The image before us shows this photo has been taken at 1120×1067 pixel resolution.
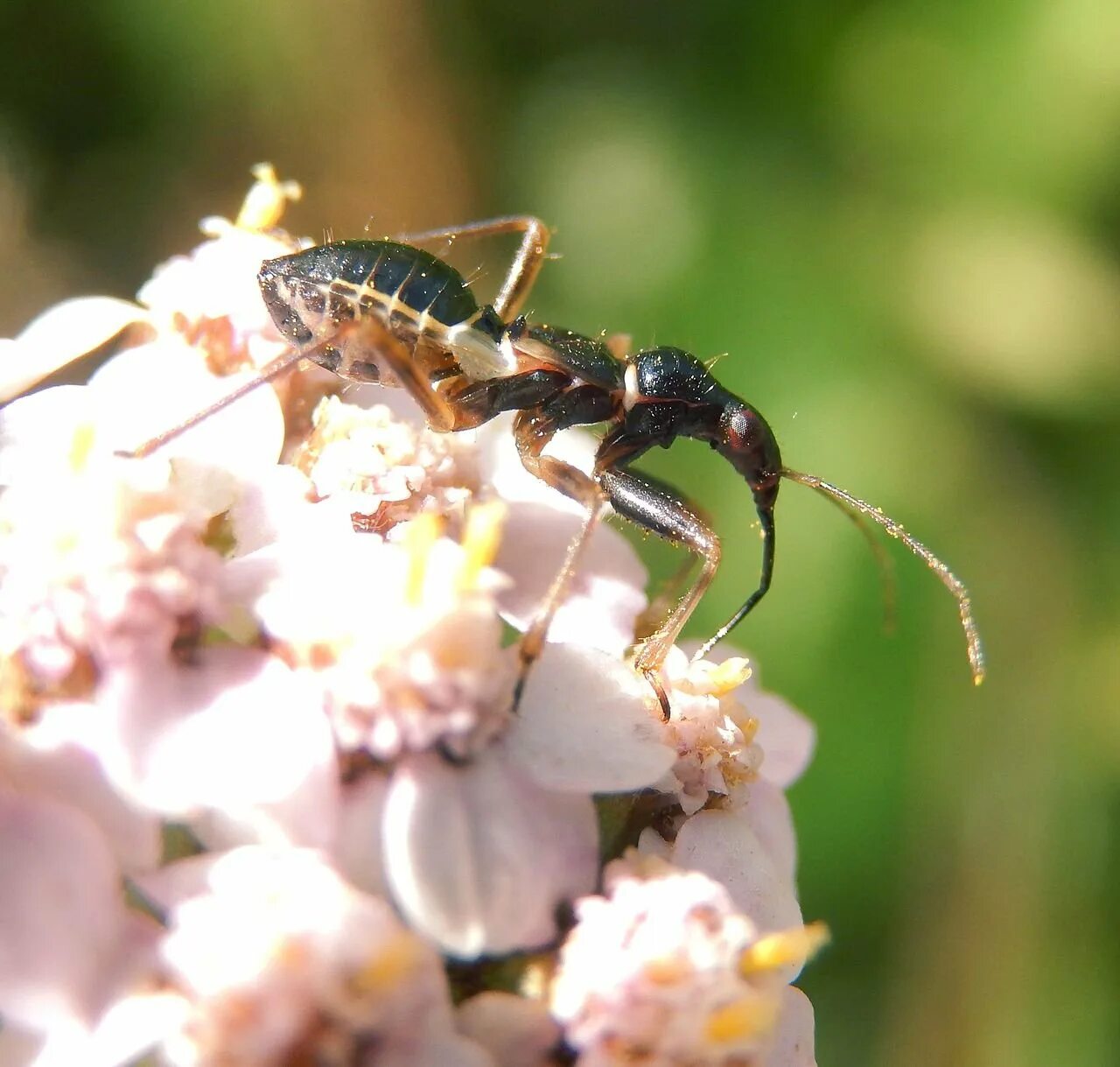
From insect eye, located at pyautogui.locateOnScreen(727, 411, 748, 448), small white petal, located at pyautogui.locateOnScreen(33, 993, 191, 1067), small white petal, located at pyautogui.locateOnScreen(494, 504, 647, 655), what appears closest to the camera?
small white petal, located at pyautogui.locateOnScreen(33, 993, 191, 1067)

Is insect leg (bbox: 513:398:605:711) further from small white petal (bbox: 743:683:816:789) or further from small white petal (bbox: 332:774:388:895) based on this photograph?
small white petal (bbox: 743:683:816:789)

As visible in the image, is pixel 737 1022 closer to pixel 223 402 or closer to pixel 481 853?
pixel 481 853

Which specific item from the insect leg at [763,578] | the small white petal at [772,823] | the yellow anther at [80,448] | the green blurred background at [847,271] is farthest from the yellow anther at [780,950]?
the green blurred background at [847,271]

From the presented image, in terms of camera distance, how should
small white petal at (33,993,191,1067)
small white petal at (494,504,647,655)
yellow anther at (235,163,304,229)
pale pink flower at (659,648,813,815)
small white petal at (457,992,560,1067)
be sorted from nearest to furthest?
small white petal at (33,993,191,1067) < small white petal at (457,992,560,1067) < pale pink flower at (659,648,813,815) < small white petal at (494,504,647,655) < yellow anther at (235,163,304,229)

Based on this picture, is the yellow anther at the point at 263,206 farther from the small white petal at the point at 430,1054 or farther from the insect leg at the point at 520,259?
the small white petal at the point at 430,1054

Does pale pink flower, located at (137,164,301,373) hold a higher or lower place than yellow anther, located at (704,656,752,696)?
higher

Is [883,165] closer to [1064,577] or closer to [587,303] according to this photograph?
[587,303]

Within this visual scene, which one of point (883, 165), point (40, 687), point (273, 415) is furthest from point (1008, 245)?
point (40, 687)

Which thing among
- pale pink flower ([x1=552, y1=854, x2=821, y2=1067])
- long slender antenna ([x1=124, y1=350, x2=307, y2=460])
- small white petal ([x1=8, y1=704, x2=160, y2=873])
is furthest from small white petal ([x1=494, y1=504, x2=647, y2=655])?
small white petal ([x1=8, y1=704, x2=160, y2=873])
